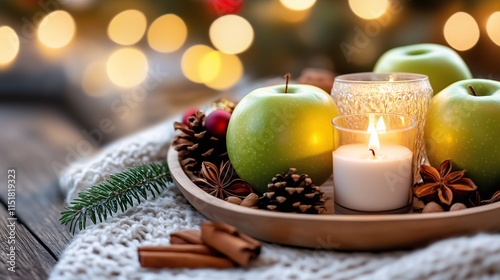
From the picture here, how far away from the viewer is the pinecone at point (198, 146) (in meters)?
1.00

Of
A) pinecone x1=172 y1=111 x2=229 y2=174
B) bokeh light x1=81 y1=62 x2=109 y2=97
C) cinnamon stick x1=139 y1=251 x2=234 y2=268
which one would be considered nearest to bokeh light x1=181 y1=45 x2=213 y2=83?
bokeh light x1=81 y1=62 x2=109 y2=97

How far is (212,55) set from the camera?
2164mm

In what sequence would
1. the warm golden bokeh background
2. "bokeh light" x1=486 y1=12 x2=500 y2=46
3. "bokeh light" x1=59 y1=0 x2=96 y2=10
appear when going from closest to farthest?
"bokeh light" x1=486 y1=12 x2=500 y2=46 → the warm golden bokeh background → "bokeh light" x1=59 y1=0 x2=96 y2=10

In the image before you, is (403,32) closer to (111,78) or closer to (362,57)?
(362,57)

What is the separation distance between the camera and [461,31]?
5.69 ft

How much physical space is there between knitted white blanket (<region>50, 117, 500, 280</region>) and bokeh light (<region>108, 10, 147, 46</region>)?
4.00ft

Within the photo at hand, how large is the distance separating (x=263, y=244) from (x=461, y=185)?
0.97 feet

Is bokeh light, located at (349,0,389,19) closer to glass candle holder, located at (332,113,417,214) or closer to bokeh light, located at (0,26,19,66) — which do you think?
glass candle holder, located at (332,113,417,214)

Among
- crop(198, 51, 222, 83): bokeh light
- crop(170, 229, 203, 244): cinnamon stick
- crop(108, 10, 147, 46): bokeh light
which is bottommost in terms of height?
crop(170, 229, 203, 244): cinnamon stick

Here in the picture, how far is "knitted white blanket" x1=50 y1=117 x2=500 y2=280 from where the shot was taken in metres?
0.63

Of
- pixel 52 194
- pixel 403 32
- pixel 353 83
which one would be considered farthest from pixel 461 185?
pixel 403 32

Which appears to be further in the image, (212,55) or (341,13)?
(212,55)

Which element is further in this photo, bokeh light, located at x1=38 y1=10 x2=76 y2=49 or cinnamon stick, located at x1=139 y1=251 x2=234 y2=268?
bokeh light, located at x1=38 y1=10 x2=76 y2=49

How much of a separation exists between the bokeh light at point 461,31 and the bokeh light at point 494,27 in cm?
5
